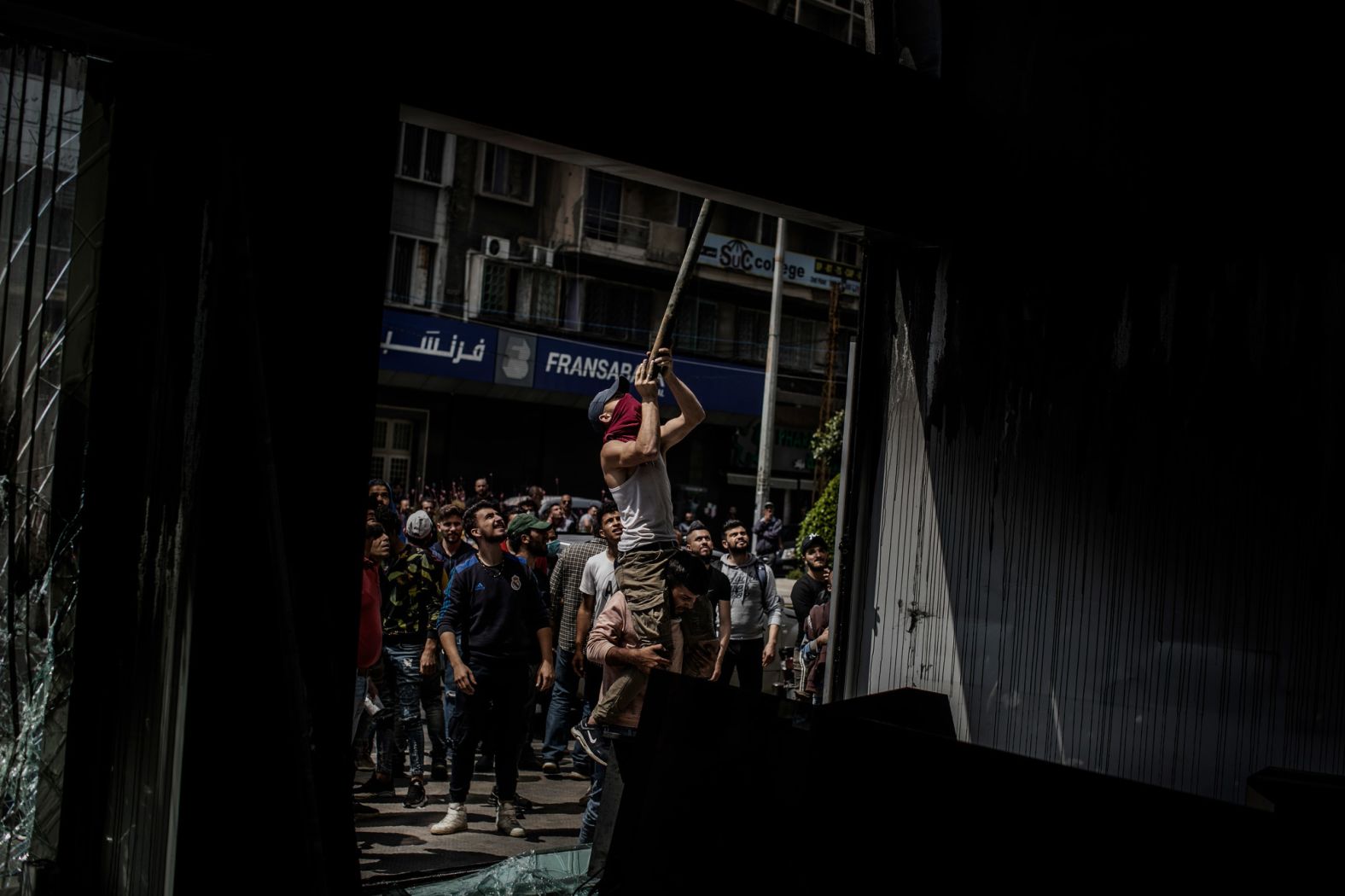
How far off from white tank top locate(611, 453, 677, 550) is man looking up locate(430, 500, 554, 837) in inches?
51.3

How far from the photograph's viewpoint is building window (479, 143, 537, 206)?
31531mm

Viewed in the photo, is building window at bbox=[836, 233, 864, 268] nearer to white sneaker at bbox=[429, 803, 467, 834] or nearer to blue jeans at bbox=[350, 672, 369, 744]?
blue jeans at bbox=[350, 672, 369, 744]

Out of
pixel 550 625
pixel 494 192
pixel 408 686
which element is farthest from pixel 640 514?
pixel 494 192

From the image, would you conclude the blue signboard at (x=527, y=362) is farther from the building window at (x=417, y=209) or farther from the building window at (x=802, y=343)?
the building window at (x=802, y=343)

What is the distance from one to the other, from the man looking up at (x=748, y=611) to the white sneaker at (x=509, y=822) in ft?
8.77

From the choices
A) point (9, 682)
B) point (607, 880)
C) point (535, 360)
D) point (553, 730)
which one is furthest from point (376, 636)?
point (535, 360)

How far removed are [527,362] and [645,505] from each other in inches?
1026

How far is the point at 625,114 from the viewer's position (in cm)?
374

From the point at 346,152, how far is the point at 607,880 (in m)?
2.26

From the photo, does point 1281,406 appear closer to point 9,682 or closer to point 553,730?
point 9,682

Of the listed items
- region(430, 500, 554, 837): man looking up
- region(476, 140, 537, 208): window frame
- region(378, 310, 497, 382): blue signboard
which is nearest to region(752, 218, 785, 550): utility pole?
region(378, 310, 497, 382): blue signboard

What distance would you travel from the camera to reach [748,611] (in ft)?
30.7

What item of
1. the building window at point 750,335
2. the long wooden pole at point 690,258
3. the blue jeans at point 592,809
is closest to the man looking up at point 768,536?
the blue jeans at point 592,809

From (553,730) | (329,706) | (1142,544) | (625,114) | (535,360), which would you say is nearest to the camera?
(329,706)
